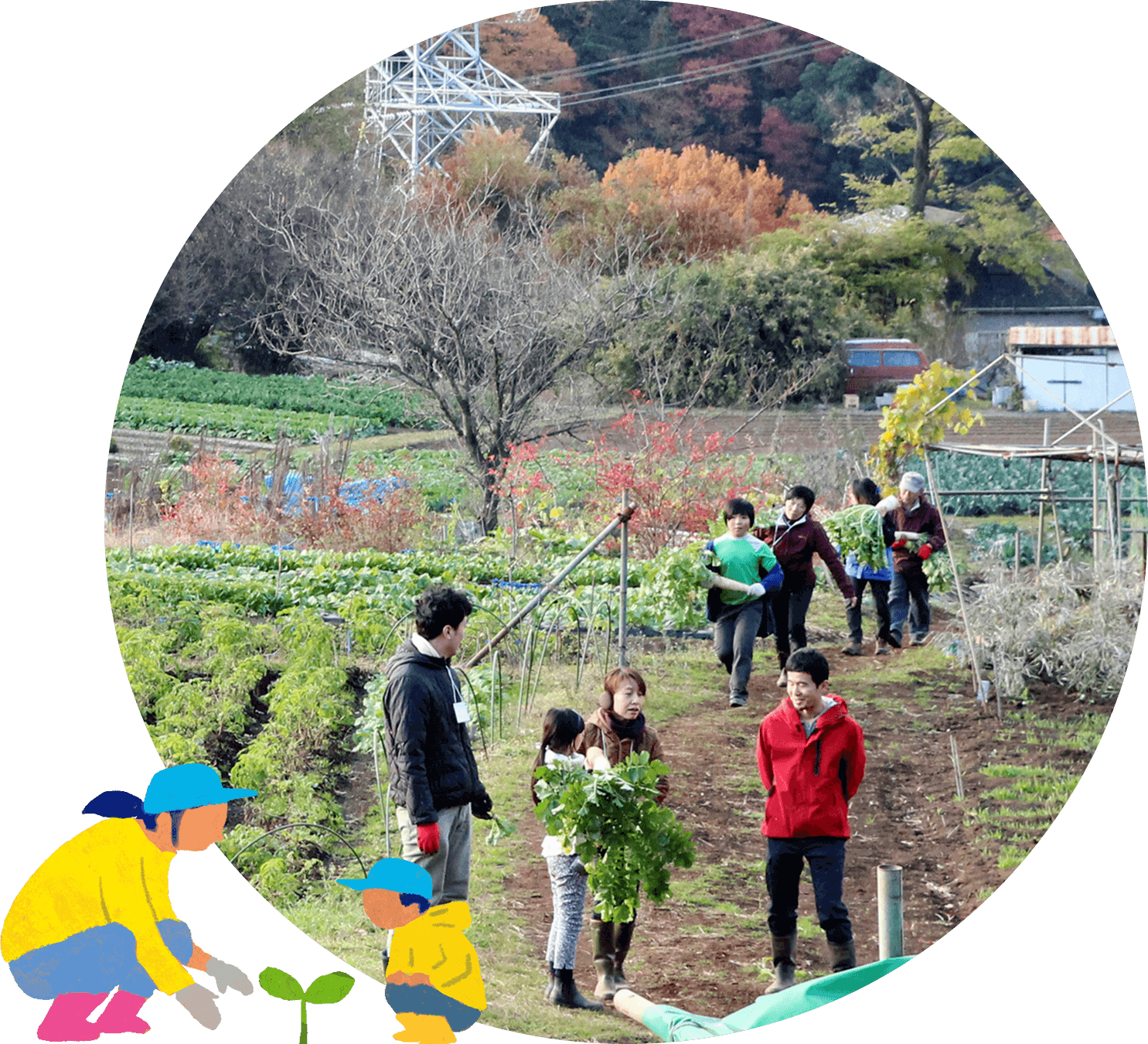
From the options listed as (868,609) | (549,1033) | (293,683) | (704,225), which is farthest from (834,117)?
(549,1033)

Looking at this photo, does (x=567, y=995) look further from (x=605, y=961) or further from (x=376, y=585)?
(x=376, y=585)

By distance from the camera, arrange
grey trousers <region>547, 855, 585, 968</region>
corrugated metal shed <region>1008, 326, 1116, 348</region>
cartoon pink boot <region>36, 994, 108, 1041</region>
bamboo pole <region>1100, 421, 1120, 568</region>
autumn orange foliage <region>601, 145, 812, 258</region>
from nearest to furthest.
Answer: cartoon pink boot <region>36, 994, 108, 1041</region> < grey trousers <region>547, 855, 585, 968</region> < bamboo pole <region>1100, 421, 1120, 568</region> < corrugated metal shed <region>1008, 326, 1116, 348</region> < autumn orange foliage <region>601, 145, 812, 258</region>

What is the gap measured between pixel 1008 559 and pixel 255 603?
6.85 metres

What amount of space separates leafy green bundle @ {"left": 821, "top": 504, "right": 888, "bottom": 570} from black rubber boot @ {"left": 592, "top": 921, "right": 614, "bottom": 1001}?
4.33m

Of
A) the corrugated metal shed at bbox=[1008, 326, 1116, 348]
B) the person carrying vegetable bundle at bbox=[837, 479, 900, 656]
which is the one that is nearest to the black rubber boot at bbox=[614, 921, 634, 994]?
the person carrying vegetable bundle at bbox=[837, 479, 900, 656]

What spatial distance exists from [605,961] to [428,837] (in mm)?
955

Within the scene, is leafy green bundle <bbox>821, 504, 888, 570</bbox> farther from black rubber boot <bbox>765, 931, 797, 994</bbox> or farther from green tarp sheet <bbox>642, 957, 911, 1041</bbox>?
green tarp sheet <bbox>642, 957, 911, 1041</bbox>

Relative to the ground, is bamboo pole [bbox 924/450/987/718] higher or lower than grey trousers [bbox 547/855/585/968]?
higher

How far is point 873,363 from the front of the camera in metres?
14.6

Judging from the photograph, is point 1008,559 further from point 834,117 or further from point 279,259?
point 279,259

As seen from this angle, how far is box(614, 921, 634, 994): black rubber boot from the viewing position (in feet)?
15.3

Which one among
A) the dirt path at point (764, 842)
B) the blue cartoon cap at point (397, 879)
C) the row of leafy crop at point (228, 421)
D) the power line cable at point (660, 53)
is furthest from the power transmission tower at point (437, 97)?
the blue cartoon cap at point (397, 879)

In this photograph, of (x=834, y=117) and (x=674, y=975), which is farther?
(x=834, y=117)

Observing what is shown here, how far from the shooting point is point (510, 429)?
1148 cm
